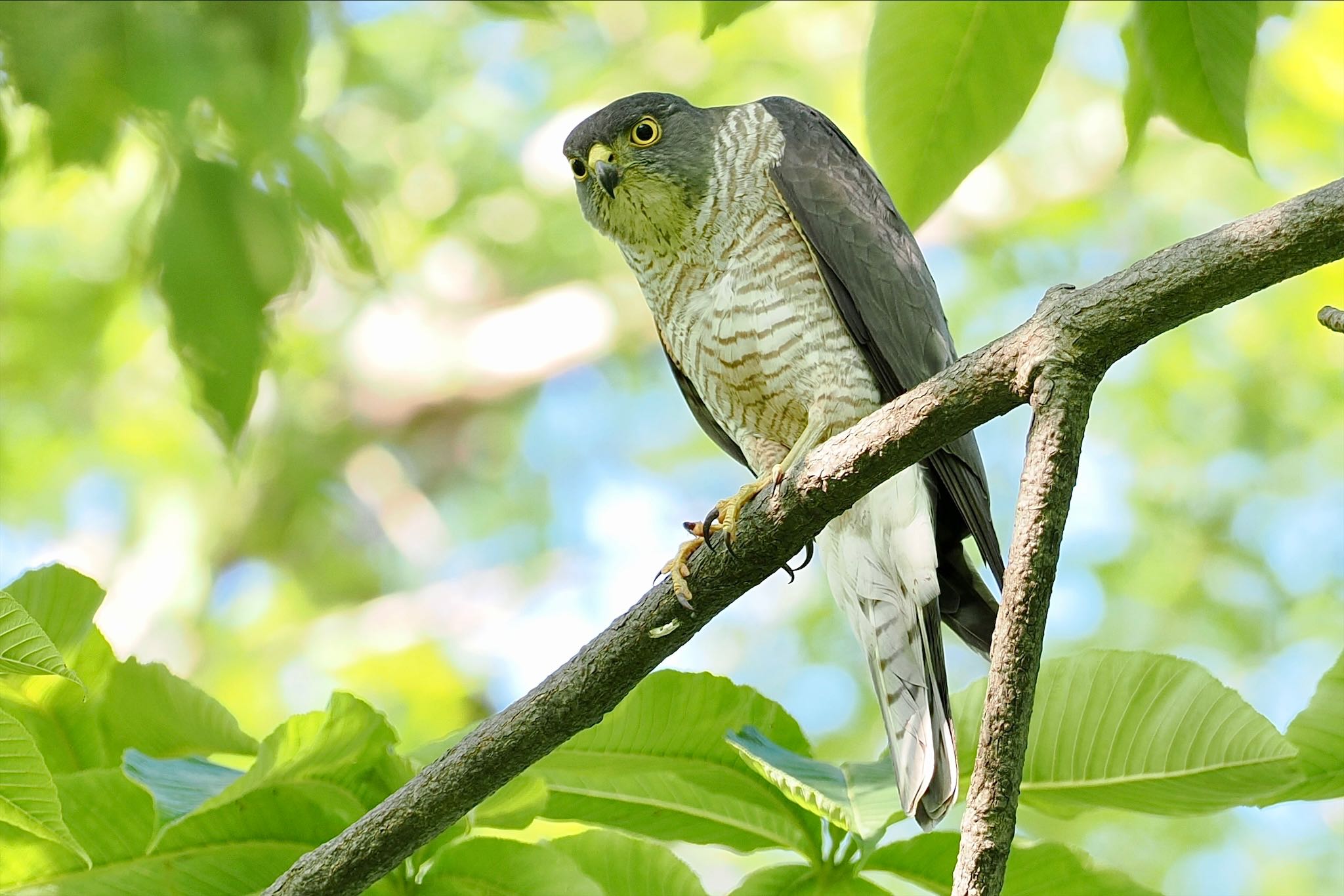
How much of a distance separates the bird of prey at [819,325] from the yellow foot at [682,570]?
18.8 inches

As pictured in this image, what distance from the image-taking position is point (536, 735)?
1868 millimetres

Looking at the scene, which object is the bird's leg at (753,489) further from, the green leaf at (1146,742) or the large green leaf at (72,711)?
the large green leaf at (72,711)

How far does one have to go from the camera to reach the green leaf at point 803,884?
1690 millimetres

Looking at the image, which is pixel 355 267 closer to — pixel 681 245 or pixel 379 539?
pixel 681 245

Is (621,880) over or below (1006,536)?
below

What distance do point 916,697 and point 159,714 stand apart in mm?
2085

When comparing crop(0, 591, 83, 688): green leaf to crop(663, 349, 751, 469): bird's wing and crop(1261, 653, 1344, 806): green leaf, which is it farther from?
crop(663, 349, 751, 469): bird's wing

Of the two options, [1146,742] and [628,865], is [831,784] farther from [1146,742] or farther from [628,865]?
[1146,742]

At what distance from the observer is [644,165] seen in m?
3.88

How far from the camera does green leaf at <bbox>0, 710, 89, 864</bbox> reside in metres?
1.38

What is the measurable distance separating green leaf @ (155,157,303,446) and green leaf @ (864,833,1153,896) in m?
A: 1.12

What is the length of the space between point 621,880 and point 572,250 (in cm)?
1023

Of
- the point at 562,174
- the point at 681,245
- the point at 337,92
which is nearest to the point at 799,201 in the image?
the point at 681,245

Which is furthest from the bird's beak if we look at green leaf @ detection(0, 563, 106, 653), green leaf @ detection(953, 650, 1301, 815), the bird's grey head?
green leaf @ detection(953, 650, 1301, 815)
